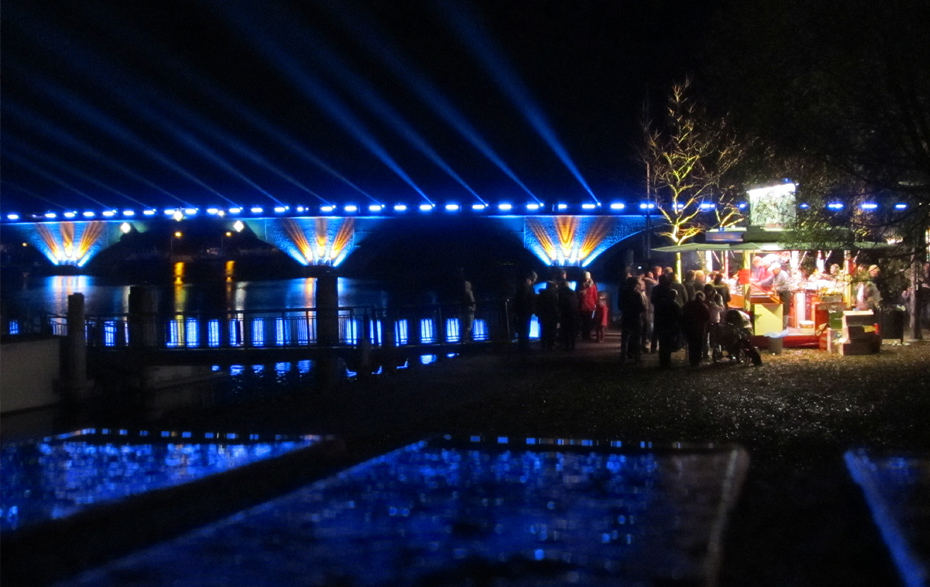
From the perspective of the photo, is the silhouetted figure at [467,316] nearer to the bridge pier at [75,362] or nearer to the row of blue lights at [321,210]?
the bridge pier at [75,362]

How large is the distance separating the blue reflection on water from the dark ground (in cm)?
123

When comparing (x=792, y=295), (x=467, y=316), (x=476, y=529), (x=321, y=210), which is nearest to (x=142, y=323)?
(x=467, y=316)

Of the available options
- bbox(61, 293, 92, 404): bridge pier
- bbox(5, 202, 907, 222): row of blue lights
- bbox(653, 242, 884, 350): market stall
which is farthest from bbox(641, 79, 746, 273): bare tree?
bbox(5, 202, 907, 222): row of blue lights

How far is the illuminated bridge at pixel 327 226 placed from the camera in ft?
195

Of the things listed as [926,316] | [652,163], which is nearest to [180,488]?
[926,316]

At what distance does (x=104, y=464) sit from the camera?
23.7ft

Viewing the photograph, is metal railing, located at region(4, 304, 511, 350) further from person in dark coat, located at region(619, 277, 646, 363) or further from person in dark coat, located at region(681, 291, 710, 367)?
person in dark coat, located at region(681, 291, 710, 367)

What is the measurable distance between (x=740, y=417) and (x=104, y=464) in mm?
6111

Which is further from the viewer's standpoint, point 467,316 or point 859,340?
point 467,316

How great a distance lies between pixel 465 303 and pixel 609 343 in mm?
2920

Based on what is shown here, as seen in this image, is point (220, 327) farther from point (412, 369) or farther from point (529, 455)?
point (529, 455)

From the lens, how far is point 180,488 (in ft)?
20.2

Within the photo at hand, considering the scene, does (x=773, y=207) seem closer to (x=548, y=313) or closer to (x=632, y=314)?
(x=632, y=314)

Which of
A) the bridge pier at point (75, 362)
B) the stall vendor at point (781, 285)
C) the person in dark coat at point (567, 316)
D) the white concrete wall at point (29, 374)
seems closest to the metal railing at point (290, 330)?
the person in dark coat at point (567, 316)
